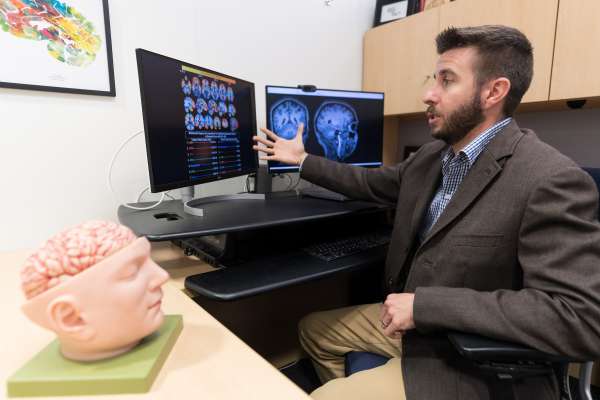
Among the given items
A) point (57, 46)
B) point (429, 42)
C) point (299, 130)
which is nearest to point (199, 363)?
point (299, 130)

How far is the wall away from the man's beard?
957 mm

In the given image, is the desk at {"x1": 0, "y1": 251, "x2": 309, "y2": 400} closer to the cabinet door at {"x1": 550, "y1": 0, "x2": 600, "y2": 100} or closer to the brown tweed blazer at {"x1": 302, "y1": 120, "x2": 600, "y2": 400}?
the brown tweed blazer at {"x1": 302, "y1": 120, "x2": 600, "y2": 400}

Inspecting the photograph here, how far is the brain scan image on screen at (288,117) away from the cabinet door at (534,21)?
88 cm

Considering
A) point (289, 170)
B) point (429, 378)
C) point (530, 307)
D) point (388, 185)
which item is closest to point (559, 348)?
point (530, 307)

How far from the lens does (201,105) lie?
3.84 feet

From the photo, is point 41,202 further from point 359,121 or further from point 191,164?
point 359,121

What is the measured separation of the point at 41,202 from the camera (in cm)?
124

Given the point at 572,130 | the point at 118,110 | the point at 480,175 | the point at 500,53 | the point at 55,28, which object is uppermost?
the point at 55,28

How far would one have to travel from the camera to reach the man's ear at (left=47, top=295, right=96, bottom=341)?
19.2 inches

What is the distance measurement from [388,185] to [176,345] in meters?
0.99

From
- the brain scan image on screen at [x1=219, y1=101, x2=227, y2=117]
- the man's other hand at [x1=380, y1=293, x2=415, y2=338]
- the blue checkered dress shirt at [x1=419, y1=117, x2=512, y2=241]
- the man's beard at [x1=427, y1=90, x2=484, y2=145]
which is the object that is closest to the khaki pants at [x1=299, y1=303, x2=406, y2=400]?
the man's other hand at [x1=380, y1=293, x2=415, y2=338]

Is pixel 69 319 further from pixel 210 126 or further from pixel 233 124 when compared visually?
pixel 233 124

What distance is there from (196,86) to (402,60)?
3.93ft

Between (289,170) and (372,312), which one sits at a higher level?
(289,170)
